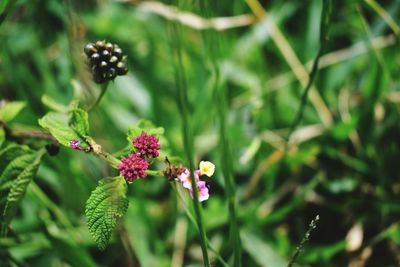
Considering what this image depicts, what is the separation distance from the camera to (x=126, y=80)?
1899 mm

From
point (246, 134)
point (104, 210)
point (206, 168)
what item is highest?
point (246, 134)

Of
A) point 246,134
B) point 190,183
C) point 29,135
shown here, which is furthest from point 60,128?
point 246,134

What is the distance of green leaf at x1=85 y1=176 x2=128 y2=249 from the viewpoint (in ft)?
2.59

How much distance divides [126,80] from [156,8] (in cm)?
31

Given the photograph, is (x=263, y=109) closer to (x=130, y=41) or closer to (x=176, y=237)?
(x=176, y=237)

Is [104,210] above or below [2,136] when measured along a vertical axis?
below

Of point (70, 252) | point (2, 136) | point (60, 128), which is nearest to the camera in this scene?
point (60, 128)

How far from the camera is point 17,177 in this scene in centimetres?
94

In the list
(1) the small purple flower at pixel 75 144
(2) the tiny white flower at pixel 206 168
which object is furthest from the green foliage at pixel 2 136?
(2) the tiny white flower at pixel 206 168

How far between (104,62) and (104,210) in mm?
277

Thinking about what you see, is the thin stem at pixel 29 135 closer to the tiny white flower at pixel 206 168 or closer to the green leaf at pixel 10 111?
the green leaf at pixel 10 111

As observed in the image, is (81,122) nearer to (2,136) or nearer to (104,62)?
(104,62)

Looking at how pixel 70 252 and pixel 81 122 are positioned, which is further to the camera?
pixel 70 252

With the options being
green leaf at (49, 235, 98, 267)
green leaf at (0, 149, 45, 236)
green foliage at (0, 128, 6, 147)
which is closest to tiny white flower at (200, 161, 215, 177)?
green leaf at (0, 149, 45, 236)
